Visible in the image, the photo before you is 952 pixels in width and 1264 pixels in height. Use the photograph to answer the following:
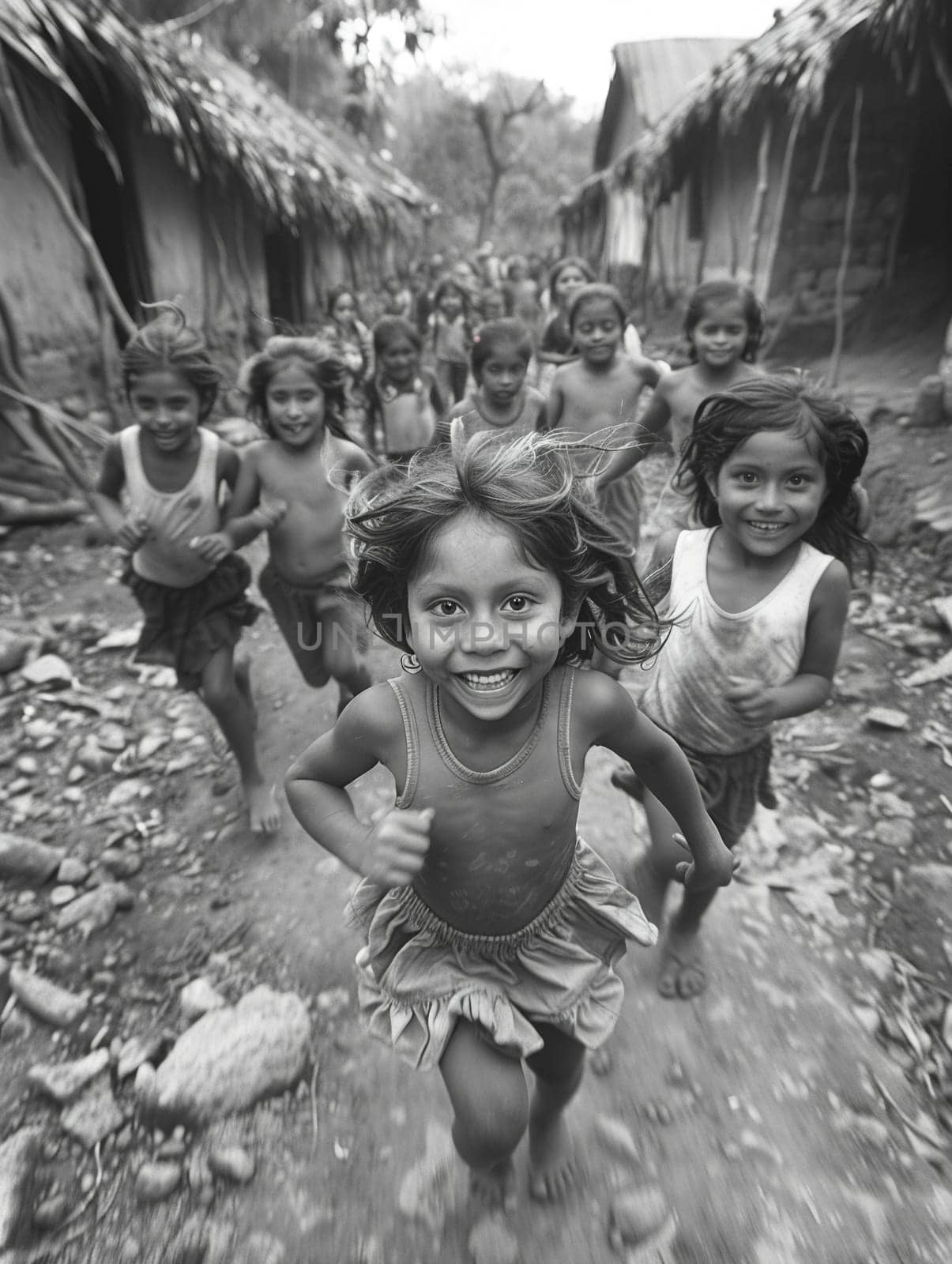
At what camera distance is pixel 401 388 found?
4.56m

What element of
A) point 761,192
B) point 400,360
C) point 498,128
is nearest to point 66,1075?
point 400,360

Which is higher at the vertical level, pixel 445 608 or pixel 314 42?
pixel 314 42

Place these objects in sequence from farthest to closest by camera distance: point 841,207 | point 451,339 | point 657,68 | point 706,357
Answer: point 657,68 < point 451,339 < point 841,207 < point 706,357

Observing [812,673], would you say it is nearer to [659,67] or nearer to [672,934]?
[672,934]

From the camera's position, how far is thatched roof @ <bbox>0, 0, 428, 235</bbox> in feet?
15.1

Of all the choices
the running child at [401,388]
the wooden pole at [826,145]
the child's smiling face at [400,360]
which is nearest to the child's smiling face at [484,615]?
the running child at [401,388]

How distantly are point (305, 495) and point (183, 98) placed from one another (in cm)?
499

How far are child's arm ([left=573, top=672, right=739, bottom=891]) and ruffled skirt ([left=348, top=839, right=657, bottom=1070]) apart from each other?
18 centimetres

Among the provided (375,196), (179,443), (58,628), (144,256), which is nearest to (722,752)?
(179,443)

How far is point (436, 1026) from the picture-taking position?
1267 millimetres

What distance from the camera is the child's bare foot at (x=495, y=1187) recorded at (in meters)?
1.55

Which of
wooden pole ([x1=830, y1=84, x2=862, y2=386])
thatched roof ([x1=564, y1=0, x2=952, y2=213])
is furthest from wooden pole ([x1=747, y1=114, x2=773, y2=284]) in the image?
wooden pole ([x1=830, y1=84, x2=862, y2=386])

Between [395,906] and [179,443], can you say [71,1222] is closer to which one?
[395,906]

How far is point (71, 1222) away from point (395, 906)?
1.01 m
